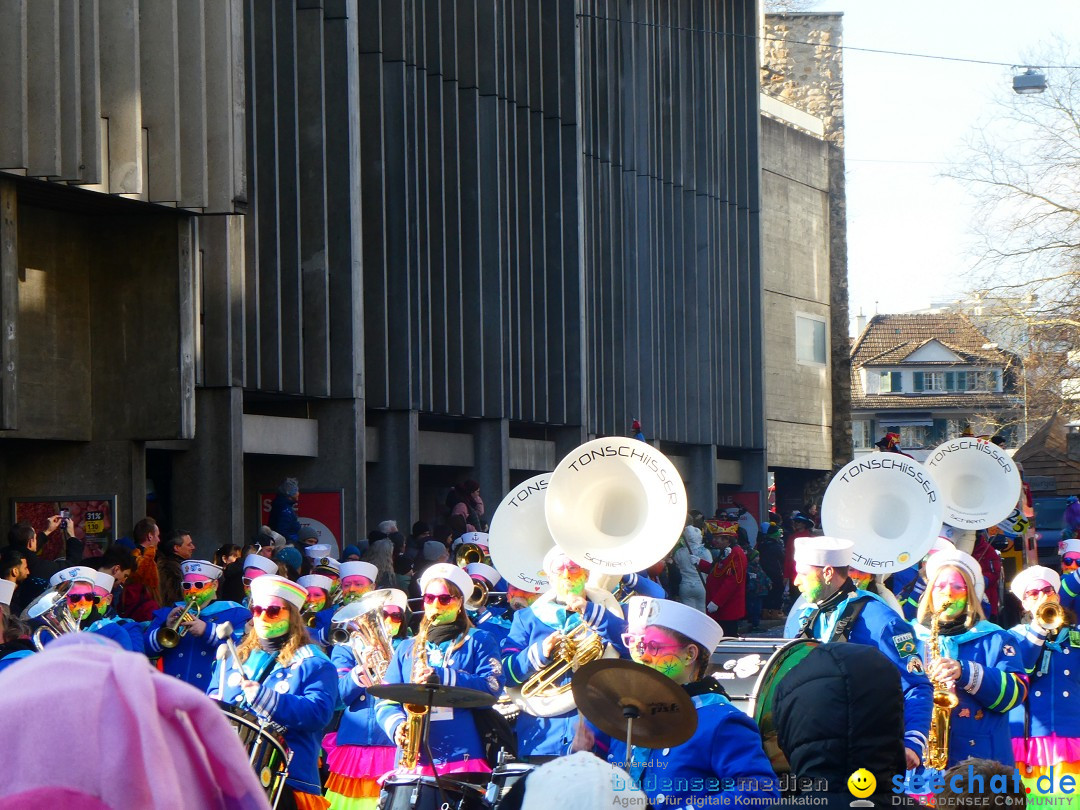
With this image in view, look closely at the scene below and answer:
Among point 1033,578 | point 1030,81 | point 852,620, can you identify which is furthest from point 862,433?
point 852,620

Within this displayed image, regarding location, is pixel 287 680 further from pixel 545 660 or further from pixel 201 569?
pixel 201 569

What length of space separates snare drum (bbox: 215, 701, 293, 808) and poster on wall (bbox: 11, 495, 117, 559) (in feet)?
28.9

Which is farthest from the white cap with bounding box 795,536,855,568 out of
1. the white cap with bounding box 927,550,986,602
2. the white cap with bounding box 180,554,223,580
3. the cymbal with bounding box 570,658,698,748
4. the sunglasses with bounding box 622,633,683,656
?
the white cap with bounding box 180,554,223,580

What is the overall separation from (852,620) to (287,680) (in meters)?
2.62

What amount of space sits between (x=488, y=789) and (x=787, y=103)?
34064 mm

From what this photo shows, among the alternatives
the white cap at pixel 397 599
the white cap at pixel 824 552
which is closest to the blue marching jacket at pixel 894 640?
the white cap at pixel 824 552

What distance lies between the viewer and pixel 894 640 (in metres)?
Result: 6.92

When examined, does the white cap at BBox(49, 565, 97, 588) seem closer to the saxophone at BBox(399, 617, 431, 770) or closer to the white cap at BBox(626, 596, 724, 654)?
the saxophone at BBox(399, 617, 431, 770)

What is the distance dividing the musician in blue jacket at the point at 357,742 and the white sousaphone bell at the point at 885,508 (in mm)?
Result: 2842

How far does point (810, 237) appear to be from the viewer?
37406mm

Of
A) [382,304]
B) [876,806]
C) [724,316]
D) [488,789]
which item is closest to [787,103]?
[724,316]

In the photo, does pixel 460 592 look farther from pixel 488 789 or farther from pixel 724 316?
pixel 724 316

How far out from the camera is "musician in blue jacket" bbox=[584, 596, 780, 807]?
449 centimetres

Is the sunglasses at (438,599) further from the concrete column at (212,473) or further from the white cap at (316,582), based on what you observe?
the concrete column at (212,473)
